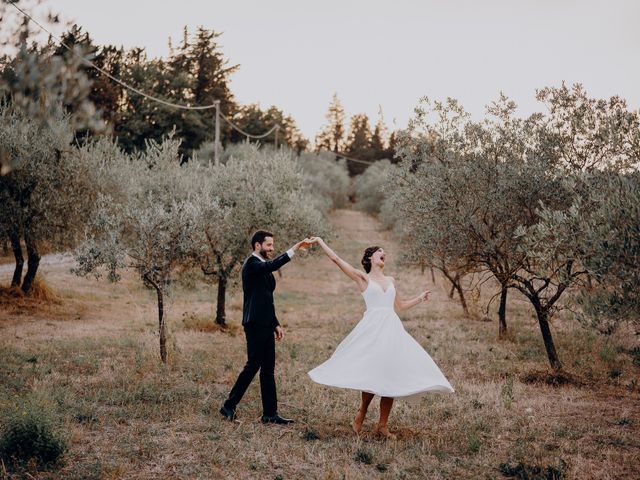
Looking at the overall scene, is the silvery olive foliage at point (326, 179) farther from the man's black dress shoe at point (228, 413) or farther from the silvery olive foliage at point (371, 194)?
the man's black dress shoe at point (228, 413)

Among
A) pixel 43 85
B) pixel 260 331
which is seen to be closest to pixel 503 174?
pixel 260 331

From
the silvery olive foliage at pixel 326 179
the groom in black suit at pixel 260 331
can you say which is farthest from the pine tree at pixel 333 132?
the groom in black suit at pixel 260 331

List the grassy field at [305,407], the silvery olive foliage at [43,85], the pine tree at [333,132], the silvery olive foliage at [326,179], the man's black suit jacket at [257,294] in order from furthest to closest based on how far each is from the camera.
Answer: the pine tree at [333,132] < the silvery olive foliage at [326,179] < the man's black suit jacket at [257,294] < the grassy field at [305,407] < the silvery olive foliage at [43,85]

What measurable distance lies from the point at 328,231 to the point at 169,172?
654 cm

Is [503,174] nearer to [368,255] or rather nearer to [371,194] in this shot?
[368,255]

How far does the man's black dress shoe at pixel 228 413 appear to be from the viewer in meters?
8.60

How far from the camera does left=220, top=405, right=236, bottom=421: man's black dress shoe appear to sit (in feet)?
28.2

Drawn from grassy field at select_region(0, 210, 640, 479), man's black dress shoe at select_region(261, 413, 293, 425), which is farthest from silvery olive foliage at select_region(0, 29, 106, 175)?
man's black dress shoe at select_region(261, 413, 293, 425)

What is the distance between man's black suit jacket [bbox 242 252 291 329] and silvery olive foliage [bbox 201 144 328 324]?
983 centimetres

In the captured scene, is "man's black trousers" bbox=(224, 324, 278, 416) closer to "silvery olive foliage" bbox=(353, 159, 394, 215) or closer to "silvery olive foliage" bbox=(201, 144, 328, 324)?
"silvery olive foliage" bbox=(201, 144, 328, 324)

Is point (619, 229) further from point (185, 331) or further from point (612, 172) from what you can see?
point (185, 331)

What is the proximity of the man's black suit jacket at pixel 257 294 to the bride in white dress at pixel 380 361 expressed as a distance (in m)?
1.15

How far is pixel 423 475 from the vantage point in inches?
259

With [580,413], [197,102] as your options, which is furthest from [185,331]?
[197,102]
